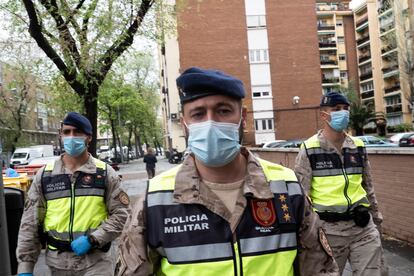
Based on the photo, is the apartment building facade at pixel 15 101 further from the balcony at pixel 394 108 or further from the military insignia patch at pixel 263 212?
the balcony at pixel 394 108

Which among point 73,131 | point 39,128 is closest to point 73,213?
point 73,131

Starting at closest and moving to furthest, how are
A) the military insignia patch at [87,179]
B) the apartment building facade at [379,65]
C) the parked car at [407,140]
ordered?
the military insignia patch at [87,179] < the parked car at [407,140] < the apartment building facade at [379,65]

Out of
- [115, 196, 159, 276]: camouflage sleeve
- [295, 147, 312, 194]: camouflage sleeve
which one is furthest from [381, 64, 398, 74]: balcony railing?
[115, 196, 159, 276]: camouflage sleeve

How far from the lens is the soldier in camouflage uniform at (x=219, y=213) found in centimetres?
186

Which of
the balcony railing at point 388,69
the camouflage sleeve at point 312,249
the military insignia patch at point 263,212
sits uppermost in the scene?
the balcony railing at point 388,69

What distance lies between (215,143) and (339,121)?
2.77 meters

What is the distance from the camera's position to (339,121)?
4496 mm

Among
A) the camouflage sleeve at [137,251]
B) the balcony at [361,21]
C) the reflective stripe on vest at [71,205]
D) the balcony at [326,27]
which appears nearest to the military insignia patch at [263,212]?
the camouflage sleeve at [137,251]

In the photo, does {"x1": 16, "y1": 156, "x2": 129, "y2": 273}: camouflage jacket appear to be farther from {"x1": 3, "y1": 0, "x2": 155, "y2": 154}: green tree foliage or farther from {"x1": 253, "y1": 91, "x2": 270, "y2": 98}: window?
{"x1": 253, "y1": 91, "x2": 270, "y2": 98}: window

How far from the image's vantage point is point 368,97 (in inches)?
3125

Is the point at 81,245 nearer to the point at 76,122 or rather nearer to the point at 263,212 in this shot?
the point at 76,122

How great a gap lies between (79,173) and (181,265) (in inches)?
86.3

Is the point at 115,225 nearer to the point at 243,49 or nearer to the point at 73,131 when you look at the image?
the point at 73,131

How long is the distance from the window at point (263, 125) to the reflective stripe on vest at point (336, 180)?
39.6 m
